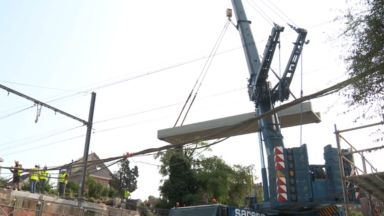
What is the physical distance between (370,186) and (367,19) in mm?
4291

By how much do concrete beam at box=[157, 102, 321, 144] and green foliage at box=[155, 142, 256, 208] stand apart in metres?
3.61

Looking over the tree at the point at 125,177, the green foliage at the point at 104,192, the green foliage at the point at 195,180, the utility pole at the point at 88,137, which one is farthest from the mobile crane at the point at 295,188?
the tree at the point at 125,177

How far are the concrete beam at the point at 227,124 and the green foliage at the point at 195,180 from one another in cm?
361

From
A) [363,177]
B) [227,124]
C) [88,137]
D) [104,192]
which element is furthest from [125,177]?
[363,177]

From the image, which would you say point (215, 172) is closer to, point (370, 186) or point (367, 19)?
point (370, 186)

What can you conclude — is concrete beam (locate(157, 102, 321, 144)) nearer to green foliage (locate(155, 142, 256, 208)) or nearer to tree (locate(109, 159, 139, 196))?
green foliage (locate(155, 142, 256, 208))

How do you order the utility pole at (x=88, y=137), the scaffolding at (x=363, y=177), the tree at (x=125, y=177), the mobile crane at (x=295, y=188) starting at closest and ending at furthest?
the scaffolding at (x=363, y=177)
the mobile crane at (x=295, y=188)
the utility pole at (x=88, y=137)
the tree at (x=125, y=177)

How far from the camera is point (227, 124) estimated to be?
33.0 m

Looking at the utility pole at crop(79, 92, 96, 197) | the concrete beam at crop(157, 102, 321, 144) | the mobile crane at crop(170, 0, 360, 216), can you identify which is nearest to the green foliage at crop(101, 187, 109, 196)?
the concrete beam at crop(157, 102, 321, 144)

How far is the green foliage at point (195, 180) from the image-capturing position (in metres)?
27.6

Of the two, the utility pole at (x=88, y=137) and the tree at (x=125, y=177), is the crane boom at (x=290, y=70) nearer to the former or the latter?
the utility pole at (x=88, y=137)

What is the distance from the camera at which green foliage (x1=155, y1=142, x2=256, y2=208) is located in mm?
27594

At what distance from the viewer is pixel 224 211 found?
10.4 meters

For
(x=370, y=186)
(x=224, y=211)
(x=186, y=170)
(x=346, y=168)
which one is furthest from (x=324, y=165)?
(x=186, y=170)
